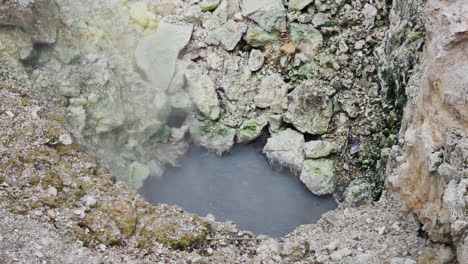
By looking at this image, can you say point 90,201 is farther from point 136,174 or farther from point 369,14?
point 369,14

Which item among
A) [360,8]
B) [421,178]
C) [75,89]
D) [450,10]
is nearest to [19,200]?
[75,89]

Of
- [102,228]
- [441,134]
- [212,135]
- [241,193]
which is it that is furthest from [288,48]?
[102,228]

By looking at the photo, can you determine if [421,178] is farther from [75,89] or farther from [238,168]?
[75,89]

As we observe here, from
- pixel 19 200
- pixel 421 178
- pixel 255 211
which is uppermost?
pixel 421 178

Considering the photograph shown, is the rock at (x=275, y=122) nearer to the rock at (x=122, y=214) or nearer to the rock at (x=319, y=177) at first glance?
the rock at (x=319, y=177)

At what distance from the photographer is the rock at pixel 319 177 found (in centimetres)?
1245

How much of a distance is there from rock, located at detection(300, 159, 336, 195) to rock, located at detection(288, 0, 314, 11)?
431 cm

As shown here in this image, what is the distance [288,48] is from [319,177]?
3686mm

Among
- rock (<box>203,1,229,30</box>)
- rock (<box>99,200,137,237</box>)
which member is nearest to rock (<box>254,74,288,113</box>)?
rock (<box>203,1,229,30</box>)

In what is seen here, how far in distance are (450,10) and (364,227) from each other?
4.12m

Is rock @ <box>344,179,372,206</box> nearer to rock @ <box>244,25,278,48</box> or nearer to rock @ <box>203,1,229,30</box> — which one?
rock @ <box>244,25,278,48</box>

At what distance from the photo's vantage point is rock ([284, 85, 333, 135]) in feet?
42.3

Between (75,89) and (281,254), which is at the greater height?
(75,89)

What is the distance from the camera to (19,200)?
8039 millimetres
